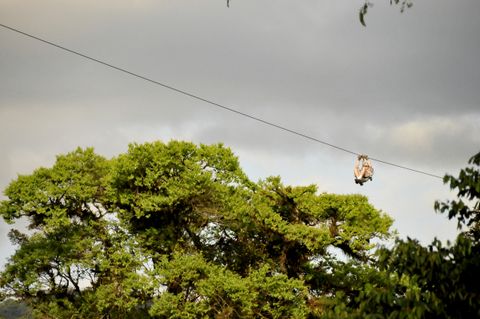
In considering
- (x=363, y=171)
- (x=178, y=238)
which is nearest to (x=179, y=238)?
(x=178, y=238)

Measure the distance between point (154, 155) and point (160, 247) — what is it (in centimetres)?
488

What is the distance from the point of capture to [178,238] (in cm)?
3419

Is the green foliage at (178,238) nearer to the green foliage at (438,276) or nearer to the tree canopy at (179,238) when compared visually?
the tree canopy at (179,238)

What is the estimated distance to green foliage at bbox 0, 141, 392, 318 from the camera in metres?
32.0

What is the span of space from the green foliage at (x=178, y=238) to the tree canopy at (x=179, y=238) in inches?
2.7

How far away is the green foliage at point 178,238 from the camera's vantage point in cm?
3203

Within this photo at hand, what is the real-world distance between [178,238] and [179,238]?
0.21ft

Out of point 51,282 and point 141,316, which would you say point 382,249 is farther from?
point 51,282

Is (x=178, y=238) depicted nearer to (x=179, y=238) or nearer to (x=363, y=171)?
(x=179, y=238)

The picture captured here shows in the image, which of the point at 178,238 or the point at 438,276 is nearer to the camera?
the point at 438,276

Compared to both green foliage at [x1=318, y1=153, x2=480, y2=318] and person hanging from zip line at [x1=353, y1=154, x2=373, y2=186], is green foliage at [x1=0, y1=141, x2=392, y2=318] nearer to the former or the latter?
person hanging from zip line at [x1=353, y1=154, x2=373, y2=186]

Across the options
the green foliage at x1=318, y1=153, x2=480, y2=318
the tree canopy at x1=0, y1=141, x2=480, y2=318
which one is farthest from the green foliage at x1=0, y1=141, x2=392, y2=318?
the green foliage at x1=318, y1=153, x2=480, y2=318

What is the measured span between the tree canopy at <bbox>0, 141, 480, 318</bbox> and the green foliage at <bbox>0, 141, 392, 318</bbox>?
7 centimetres

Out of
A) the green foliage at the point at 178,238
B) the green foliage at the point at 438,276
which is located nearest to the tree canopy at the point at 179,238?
the green foliage at the point at 178,238
